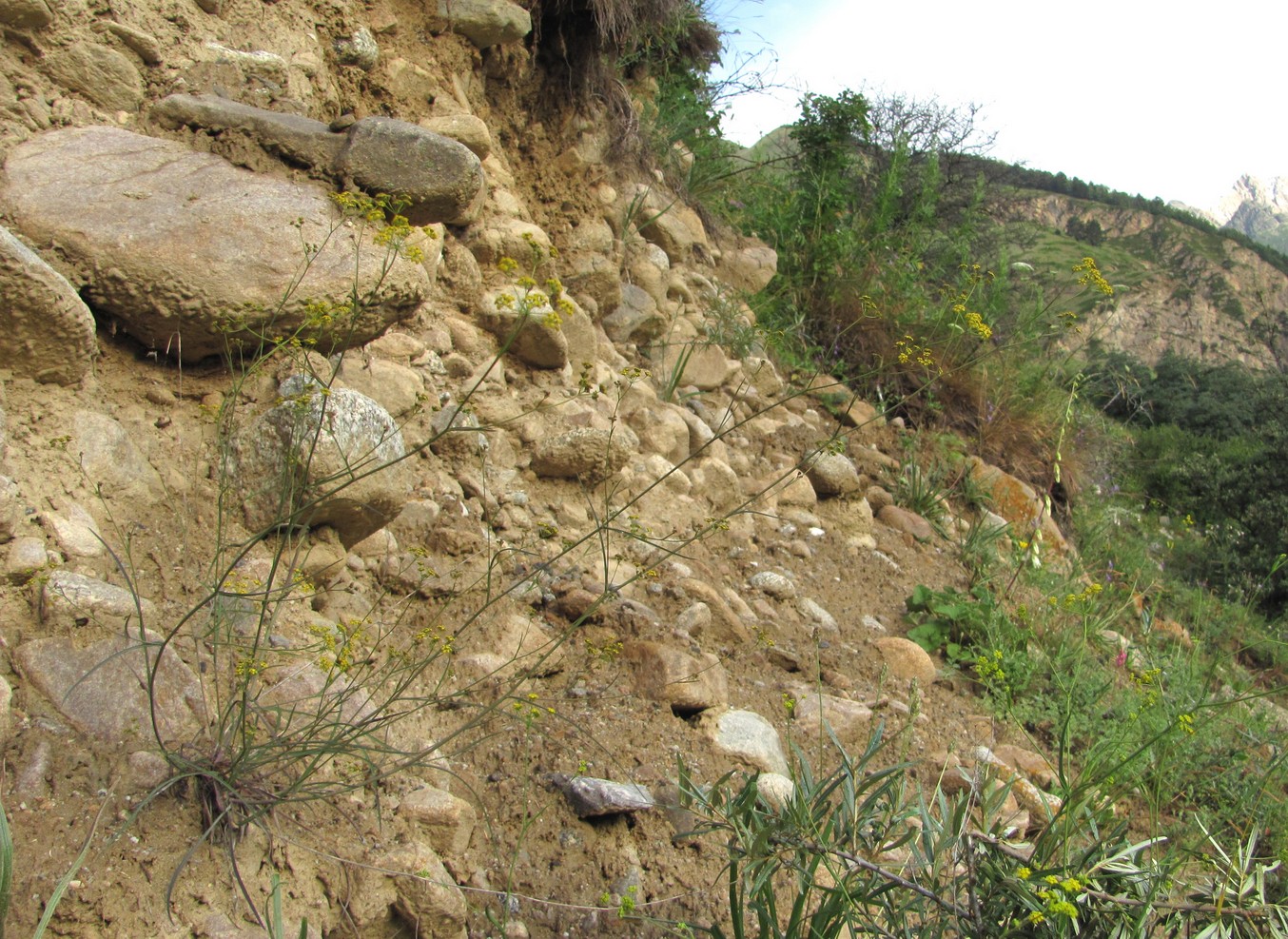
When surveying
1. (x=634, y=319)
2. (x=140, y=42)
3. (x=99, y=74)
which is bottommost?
(x=634, y=319)

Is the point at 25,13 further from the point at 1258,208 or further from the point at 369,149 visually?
the point at 1258,208

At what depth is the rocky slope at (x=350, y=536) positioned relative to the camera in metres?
1.61

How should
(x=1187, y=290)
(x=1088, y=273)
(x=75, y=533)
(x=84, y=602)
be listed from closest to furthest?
(x=84, y=602) < (x=75, y=533) < (x=1088, y=273) < (x=1187, y=290)

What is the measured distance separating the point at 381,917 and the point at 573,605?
3.61ft

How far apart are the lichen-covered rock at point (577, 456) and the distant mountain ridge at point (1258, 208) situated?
295 ft

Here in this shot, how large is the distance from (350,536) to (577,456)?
3.04ft

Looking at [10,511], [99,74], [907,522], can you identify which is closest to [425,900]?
[10,511]

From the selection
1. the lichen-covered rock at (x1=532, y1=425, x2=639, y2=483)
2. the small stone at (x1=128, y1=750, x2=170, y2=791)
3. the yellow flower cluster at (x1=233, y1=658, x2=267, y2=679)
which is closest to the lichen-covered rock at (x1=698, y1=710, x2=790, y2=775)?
the lichen-covered rock at (x1=532, y1=425, x2=639, y2=483)

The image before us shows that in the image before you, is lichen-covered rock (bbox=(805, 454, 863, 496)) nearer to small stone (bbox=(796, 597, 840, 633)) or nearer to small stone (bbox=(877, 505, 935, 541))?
small stone (bbox=(877, 505, 935, 541))

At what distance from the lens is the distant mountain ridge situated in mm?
80938

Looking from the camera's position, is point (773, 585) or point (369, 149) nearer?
point (369, 149)

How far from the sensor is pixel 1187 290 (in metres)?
24.3

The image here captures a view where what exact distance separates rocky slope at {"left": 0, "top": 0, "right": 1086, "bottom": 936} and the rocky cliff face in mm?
17912

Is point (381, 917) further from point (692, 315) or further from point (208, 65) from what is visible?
point (692, 315)
